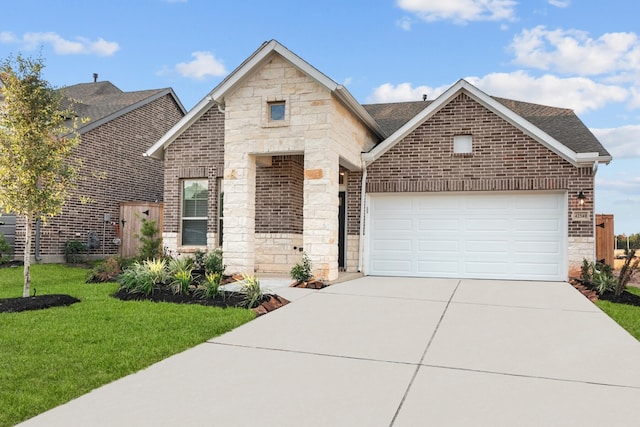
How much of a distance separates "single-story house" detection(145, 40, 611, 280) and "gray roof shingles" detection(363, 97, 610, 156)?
0.11m

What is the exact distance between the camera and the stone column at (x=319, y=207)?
10.7m

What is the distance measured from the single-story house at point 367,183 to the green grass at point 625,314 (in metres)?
2.95

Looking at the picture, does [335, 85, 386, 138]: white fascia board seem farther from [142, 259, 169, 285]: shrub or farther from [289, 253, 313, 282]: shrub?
[142, 259, 169, 285]: shrub

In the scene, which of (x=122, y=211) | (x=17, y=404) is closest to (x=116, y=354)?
(x=17, y=404)

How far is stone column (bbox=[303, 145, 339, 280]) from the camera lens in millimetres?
10656

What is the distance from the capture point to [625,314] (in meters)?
8.09

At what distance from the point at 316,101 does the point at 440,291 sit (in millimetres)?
4906

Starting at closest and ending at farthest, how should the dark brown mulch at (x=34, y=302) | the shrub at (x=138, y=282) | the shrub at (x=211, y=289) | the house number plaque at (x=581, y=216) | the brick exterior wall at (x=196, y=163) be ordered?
the dark brown mulch at (x=34, y=302) → the shrub at (x=211, y=289) → the shrub at (x=138, y=282) → the house number plaque at (x=581, y=216) → the brick exterior wall at (x=196, y=163)

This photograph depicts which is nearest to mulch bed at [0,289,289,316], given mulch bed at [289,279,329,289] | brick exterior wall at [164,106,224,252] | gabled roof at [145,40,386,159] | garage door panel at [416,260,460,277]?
mulch bed at [289,279,329,289]

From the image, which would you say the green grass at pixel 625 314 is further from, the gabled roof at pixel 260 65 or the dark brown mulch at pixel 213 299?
the gabled roof at pixel 260 65

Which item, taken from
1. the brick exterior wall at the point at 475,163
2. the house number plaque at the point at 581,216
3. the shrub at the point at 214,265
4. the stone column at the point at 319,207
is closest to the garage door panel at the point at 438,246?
the brick exterior wall at the point at 475,163

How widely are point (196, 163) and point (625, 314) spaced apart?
10.6 m

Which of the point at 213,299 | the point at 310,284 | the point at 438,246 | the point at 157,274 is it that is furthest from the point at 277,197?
the point at 213,299

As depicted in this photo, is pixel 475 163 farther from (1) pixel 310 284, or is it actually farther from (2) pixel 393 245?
(1) pixel 310 284
